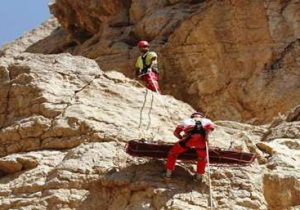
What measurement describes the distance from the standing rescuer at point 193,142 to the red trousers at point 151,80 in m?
5.17

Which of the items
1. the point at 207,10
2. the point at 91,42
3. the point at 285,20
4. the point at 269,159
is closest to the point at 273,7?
the point at 285,20

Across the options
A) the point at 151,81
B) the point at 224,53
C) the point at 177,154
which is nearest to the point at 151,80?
the point at 151,81

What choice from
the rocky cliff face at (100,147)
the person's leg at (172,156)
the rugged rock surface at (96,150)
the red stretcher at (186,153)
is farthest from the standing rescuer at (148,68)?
the person's leg at (172,156)

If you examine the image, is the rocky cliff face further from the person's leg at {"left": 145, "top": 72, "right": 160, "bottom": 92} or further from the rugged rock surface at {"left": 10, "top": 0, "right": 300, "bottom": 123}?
the rugged rock surface at {"left": 10, "top": 0, "right": 300, "bottom": 123}

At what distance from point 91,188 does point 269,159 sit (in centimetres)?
420

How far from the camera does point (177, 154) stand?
44.8 ft

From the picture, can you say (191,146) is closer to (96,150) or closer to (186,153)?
(186,153)

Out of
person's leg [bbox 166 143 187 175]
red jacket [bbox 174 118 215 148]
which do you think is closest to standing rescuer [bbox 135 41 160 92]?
red jacket [bbox 174 118 215 148]

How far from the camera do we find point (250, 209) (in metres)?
13.5

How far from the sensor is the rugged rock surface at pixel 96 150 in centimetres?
1350

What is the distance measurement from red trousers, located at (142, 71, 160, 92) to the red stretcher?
4.80 m

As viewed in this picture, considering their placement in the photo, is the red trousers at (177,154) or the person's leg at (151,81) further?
the person's leg at (151,81)

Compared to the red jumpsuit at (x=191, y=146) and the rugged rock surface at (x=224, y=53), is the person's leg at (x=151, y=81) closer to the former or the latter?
the red jumpsuit at (x=191, y=146)

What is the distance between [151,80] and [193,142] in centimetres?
582
